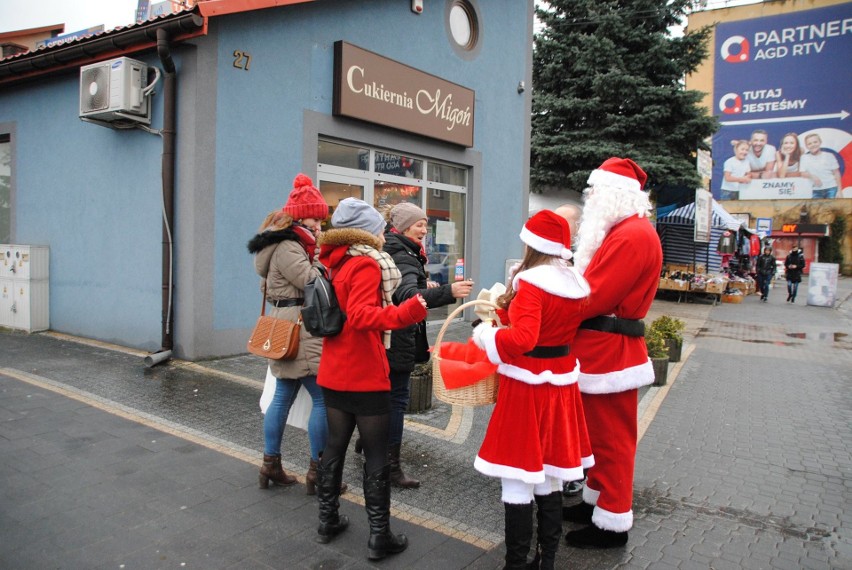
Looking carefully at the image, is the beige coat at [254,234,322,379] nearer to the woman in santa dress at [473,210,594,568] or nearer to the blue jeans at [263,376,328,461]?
the blue jeans at [263,376,328,461]

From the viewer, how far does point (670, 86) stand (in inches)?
687

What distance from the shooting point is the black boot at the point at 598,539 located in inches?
127

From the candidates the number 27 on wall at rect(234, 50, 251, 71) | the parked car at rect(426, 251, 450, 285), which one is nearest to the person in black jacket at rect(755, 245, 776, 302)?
the parked car at rect(426, 251, 450, 285)

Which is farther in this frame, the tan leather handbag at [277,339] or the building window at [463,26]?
the building window at [463,26]

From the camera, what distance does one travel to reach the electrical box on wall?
8.52 metres

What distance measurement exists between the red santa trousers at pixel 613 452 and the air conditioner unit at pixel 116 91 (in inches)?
246

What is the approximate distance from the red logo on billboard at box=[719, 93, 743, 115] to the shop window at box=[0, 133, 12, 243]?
5134 centimetres

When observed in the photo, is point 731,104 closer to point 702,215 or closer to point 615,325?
point 702,215

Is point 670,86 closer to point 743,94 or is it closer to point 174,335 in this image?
point 174,335

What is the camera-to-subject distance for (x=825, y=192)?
151 feet

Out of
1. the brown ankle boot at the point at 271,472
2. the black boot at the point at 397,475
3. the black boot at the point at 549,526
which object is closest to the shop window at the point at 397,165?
the black boot at the point at 397,475

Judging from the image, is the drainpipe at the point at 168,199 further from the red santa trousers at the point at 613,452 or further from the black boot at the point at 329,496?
the red santa trousers at the point at 613,452

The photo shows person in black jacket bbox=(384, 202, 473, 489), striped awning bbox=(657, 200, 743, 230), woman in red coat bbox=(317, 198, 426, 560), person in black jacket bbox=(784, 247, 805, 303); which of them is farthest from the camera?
person in black jacket bbox=(784, 247, 805, 303)

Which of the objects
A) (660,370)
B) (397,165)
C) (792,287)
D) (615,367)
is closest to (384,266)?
(615,367)
